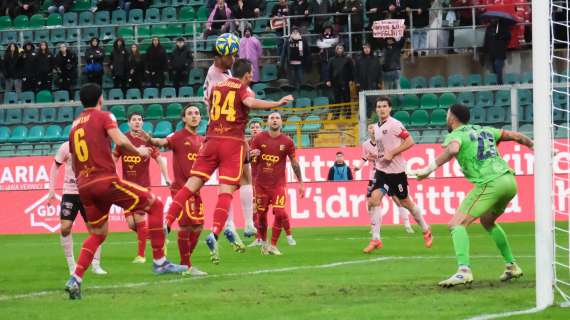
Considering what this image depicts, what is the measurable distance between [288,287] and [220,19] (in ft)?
74.2

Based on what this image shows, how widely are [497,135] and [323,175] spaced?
52.9ft

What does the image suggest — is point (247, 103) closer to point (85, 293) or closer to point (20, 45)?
point (85, 293)

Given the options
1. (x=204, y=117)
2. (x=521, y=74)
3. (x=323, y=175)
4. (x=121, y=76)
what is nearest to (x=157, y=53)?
(x=121, y=76)

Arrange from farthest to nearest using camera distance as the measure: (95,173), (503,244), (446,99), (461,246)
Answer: (446,99) < (503,244) < (461,246) < (95,173)

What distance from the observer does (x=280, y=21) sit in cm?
3369

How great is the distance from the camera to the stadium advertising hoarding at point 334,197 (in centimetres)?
2733

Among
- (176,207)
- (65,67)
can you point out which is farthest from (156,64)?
(176,207)

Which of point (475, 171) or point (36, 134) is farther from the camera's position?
point (36, 134)

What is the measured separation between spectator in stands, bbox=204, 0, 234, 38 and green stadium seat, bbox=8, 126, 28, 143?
6264 mm

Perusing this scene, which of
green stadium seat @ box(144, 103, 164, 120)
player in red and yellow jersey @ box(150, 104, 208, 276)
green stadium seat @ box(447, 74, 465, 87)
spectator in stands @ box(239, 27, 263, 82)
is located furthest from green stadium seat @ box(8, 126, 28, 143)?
player in red and yellow jersey @ box(150, 104, 208, 276)

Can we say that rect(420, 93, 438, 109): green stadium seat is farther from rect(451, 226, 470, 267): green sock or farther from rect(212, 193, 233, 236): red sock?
rect(451, 226, 470, 267): green sock

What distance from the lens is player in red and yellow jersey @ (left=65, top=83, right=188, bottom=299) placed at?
40.8 ft

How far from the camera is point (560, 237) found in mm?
19000

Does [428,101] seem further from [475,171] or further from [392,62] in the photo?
[475,171]
